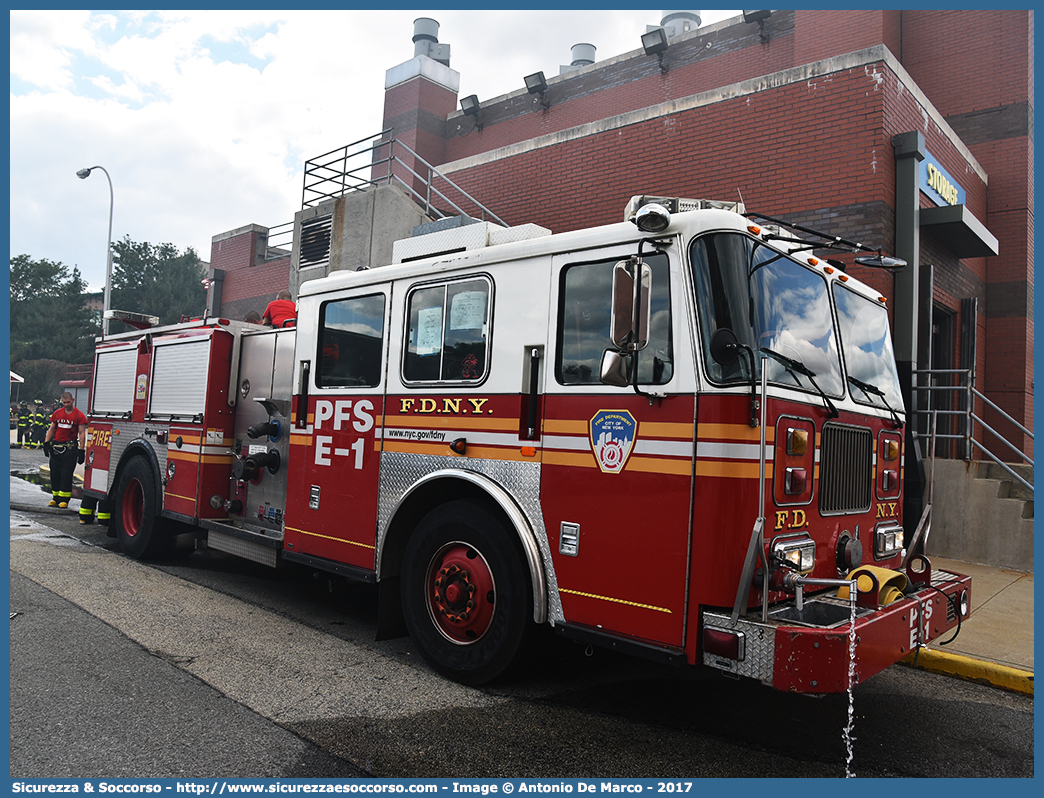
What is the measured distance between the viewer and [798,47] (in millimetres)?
14344

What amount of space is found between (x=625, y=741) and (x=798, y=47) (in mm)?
14326

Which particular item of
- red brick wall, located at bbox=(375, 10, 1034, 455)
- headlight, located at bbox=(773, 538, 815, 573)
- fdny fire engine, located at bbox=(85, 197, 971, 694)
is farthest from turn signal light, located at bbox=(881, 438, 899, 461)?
red brick wall, located at bbox=(375, 10, 1034, 455)

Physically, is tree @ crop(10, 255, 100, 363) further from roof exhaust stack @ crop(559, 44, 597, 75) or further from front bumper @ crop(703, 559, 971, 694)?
front bumper @ crop(703, 559, 971, 694)

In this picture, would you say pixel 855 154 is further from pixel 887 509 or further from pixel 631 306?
pixel 631 306

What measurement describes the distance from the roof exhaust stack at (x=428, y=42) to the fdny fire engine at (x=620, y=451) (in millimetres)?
21400

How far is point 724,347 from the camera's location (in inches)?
143

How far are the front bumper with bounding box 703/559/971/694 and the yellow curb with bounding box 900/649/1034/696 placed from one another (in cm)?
141

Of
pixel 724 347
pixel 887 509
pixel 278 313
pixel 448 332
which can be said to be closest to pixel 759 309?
pixel 724 347

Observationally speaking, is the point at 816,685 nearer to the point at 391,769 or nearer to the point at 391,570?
the point at 391,769

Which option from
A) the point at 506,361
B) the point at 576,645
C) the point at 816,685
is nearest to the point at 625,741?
the point at 816,685

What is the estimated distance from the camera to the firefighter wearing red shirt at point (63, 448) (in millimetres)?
11656

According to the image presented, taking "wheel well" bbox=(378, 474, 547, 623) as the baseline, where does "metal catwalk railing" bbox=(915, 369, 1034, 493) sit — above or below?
above

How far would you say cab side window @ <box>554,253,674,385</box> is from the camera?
3881mm

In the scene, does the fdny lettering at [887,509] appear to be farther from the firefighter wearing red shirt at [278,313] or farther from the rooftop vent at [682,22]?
the rooftop vent at [682,22]
